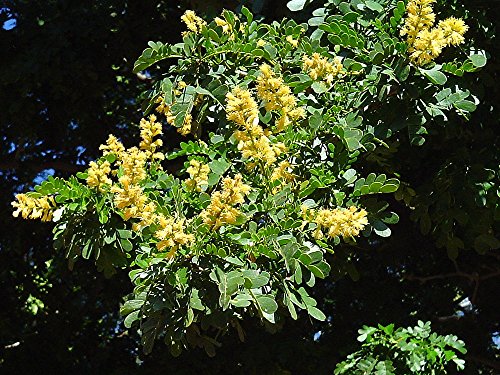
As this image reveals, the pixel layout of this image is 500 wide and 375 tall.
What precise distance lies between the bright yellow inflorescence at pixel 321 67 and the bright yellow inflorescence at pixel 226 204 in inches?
24.0

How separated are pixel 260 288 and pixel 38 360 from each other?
269cm

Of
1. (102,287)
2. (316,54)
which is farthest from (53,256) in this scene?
(316,54)

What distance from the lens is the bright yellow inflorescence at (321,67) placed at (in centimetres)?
240

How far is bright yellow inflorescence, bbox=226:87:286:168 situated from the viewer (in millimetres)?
2031

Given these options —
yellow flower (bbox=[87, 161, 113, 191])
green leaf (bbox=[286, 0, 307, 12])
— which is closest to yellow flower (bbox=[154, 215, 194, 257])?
yellow flower (bbox=[87, 161, 113, 191])

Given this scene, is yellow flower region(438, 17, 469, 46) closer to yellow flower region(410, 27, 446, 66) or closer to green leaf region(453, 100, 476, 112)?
yellow flower region(410, 27, 446, 66)

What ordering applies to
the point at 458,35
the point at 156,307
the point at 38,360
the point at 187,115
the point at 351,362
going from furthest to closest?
the point at 38,360 < the point at 351,362 < the point at 187,115 < the point at 458,35 < the point at 156,307

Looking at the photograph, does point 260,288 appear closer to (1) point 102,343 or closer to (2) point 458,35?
(2) point 458,35

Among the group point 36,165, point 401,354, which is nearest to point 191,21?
point 401,354

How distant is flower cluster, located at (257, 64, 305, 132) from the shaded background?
1250mm

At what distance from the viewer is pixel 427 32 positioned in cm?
217

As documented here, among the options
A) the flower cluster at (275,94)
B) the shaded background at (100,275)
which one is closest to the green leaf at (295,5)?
the shaded background at (100,275)

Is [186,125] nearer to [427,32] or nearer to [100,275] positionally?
[427,32]

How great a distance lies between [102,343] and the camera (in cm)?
457
